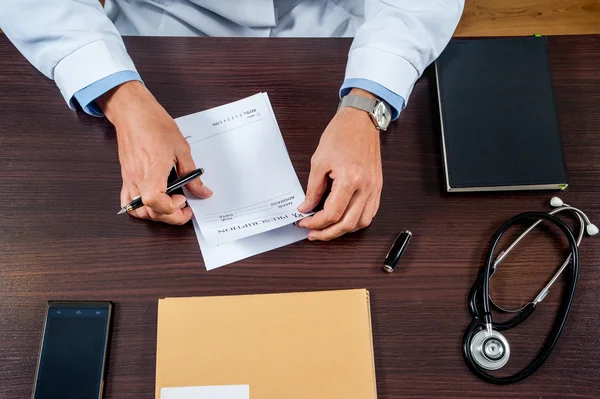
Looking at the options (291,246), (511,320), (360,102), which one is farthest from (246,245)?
(511,320)

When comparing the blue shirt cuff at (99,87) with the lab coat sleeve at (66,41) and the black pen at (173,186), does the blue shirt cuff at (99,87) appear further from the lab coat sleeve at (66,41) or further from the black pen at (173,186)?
the black pen at (173,186)

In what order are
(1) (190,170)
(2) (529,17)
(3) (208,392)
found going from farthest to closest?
(2) (529,17)
(1) (190,170)
(3) (208,392)

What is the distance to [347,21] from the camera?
99cm

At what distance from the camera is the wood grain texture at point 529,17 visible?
5.13ft

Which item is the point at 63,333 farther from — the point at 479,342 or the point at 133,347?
the point at 479,342

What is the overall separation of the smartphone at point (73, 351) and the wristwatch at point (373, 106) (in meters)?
0.46

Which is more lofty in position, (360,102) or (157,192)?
(360,102)

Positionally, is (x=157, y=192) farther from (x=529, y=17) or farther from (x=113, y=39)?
(x=529, y=17)

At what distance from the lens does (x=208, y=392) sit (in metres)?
0.62

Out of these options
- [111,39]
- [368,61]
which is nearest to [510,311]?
[368,61]

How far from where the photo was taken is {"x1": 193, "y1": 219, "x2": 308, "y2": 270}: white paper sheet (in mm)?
703

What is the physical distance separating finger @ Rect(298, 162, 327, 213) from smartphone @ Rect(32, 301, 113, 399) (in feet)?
0.99

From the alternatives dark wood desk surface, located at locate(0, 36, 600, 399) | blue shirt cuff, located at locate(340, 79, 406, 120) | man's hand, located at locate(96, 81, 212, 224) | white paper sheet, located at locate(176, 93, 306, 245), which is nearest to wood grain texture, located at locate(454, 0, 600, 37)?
dark wood desk surface, located at locate(0, 36, 600, 399)

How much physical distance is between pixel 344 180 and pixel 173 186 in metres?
0.24
